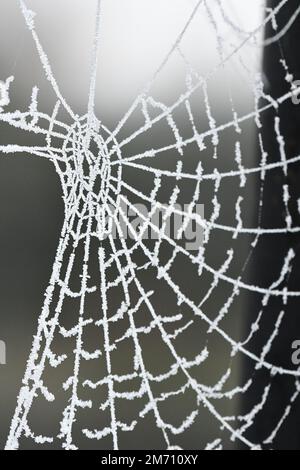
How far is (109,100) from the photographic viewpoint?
71cm

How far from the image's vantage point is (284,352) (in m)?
0.83

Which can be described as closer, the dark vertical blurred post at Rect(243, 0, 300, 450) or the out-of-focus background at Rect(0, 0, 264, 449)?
the out-of-focus background at Rect(0, 0, 264, 449)

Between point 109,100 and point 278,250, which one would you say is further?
point 278,250

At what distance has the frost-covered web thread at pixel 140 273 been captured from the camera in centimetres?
70

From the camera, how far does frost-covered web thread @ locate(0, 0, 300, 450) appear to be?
27.5 inches

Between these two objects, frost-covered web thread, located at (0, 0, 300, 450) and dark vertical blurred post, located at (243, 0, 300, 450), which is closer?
frost-covered web thread, located at (0, 0, 300, 450)

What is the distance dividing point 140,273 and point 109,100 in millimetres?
177

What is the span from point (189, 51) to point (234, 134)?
0.10 m

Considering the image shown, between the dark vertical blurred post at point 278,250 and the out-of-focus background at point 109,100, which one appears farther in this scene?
the dark vertical blurred post at point 278,250

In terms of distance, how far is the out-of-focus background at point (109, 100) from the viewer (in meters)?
0.67

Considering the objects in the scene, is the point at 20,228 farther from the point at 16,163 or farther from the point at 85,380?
the point at 85,380

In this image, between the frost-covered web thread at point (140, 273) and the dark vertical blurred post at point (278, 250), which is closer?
the frost-covered web thread at point (140, 273)

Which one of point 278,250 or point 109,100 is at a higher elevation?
point 109,100
